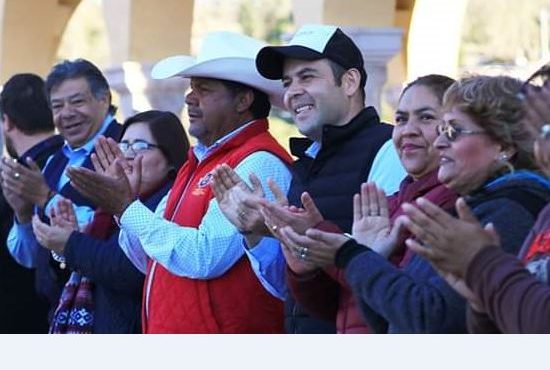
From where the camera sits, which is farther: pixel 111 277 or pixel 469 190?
pixel 111 277

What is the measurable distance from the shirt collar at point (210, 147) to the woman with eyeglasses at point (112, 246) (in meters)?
0.28

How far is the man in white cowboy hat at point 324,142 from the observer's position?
198 inches

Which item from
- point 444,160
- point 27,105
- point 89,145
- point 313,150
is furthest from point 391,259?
point 27,105

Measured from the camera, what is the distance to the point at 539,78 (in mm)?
3932

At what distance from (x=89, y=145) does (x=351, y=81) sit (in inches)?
67.2

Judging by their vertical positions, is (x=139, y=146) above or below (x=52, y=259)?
above

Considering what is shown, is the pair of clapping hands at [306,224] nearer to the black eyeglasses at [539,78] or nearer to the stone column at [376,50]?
the black eyeglasses at [539,78]

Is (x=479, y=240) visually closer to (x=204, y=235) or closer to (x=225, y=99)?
(x=204, y=235)

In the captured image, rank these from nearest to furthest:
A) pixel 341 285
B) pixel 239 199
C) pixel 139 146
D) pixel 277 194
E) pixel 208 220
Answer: pixel 341 285 < pixel 277 194 < pixel 239 199 < pixel 208 220 < pixel 139 146

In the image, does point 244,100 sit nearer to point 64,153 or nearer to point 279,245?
point 279,245

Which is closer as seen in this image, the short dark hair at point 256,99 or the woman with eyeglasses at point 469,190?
the woman with eyeglasses at point 469,190

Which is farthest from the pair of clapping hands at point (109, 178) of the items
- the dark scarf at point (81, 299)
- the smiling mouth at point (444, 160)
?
the smiling mouth at point (444, 160)

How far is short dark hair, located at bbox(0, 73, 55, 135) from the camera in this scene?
741cm
